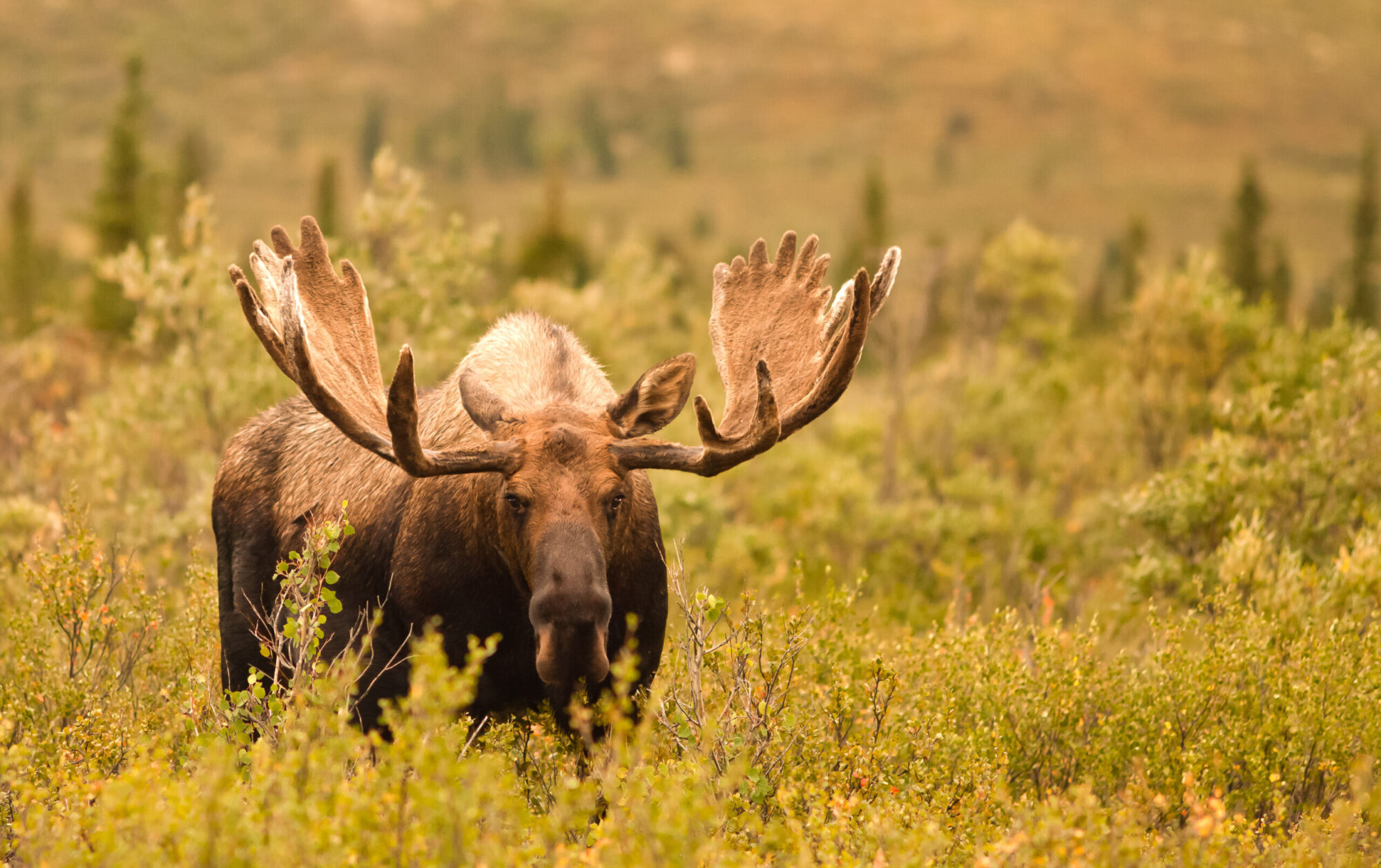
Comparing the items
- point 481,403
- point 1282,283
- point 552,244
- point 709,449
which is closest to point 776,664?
point 709,449

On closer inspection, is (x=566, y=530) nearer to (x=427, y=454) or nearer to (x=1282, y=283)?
(x=427, y=454)

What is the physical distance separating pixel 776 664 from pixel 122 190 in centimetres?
4128

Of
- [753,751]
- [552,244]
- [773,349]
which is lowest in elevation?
[552,244]

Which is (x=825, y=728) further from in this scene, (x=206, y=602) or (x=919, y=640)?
(x=206, y=602)

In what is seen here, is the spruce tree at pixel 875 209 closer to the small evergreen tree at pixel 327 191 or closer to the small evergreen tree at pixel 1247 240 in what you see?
the small evergreen tree at pixel 1247 240

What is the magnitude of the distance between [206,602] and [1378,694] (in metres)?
7.07

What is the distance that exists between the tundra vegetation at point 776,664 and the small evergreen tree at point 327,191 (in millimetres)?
37723

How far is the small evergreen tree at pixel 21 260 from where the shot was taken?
51125 millimetres

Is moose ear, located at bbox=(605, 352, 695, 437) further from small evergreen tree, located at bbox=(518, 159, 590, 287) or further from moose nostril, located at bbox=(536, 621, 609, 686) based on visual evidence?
small evergreen tree, located at bbox=(518, 159, 590, 287)

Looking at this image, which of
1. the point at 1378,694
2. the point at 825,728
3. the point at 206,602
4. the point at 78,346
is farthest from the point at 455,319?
the point at 78,346

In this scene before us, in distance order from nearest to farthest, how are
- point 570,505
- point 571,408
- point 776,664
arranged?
point 570,505 < point 571,408 < point 776,664

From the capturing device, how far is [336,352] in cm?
643

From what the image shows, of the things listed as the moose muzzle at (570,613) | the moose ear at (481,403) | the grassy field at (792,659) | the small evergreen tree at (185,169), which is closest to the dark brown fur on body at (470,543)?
the moose ear at (481,403)

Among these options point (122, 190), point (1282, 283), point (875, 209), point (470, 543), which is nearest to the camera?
point (470, 543)
